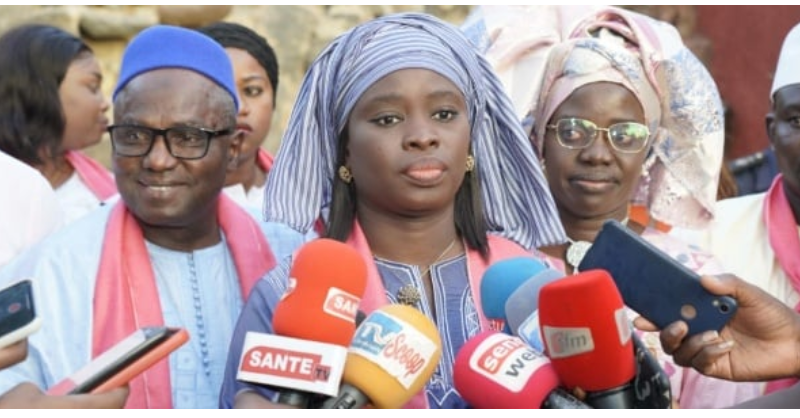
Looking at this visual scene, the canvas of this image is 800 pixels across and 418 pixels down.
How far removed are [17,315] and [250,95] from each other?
317 centimetres

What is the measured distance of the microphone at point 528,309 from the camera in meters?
3.27

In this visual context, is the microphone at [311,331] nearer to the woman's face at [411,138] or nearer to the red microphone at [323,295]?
the red microphone at [323,295]

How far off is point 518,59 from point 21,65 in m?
2.25

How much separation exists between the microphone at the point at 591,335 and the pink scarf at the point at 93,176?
353cm

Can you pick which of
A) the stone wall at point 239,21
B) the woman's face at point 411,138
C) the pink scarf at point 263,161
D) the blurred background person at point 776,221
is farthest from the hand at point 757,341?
the stone wall at point 239,21

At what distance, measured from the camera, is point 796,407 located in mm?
3389

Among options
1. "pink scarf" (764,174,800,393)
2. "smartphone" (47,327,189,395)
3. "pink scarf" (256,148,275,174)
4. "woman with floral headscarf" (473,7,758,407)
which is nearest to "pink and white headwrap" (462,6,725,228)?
"woman with floral headscarf" (473,7,758,407)

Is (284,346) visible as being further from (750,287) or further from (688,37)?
(688,37)

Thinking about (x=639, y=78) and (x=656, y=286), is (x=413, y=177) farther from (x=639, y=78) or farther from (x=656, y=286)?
(x=639, y=78)

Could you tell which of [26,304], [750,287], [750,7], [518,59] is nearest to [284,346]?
[26,304]

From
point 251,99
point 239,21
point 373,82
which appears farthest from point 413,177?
point 239,21

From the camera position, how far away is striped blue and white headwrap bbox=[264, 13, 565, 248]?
3.92 metres

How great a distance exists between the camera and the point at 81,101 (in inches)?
252

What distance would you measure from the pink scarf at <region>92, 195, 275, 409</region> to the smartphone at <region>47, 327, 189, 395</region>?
103 centimetres
